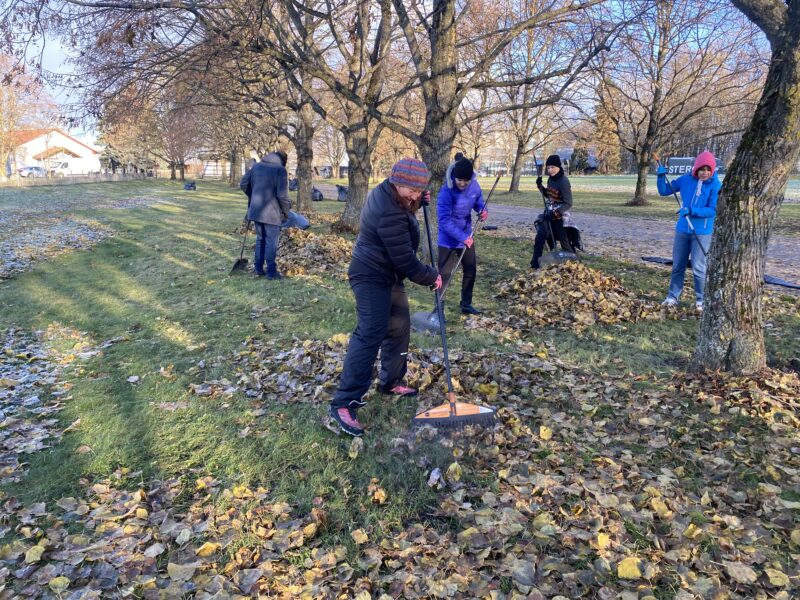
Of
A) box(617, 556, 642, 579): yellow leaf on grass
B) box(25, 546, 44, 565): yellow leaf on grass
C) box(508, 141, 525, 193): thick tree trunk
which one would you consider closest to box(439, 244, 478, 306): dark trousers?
box(617, 556, 642, 579): yellow leaf on grass

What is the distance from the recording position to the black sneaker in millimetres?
4152

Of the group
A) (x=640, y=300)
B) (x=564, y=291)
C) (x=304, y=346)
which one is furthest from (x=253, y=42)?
(x=640, y=300)

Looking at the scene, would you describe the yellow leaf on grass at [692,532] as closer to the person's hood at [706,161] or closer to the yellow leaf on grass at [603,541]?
the yellow leaf on grass at [603,541]

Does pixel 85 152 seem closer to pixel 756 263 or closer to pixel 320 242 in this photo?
pixel 320 242

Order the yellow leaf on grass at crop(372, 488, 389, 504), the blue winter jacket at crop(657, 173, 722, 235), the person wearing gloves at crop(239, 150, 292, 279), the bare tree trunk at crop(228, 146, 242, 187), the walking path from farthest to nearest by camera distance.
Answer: the bare tree trunk at crop(228, 146, 242, 187) < the walking path < the person wearing gloves at crop(239, 150, 292, 279) < the blue winter jacket at crop(657, 173, 722, 235) < the yellow leaf on grass at crop(372, 488, 389, 504)

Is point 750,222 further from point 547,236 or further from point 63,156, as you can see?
point 63,156

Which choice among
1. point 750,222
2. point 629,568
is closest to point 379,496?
point 629,568

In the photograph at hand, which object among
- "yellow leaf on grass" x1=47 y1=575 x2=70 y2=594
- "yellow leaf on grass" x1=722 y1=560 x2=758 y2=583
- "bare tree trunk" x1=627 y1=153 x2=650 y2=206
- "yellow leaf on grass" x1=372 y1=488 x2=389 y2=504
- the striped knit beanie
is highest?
"bare tree trunk" x1=627 y1=153 x2=650 y2=206

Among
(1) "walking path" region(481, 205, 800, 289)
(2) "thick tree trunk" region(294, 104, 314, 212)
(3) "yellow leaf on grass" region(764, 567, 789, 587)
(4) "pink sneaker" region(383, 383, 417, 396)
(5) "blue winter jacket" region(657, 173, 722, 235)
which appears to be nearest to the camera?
(3) "yellow leaf on grass" region(764, 567, 789, 587)

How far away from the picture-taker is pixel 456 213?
6750 millimetres

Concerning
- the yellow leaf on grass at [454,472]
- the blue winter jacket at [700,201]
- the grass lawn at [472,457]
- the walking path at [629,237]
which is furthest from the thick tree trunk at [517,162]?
the yellow leaf on grass at [454,472]

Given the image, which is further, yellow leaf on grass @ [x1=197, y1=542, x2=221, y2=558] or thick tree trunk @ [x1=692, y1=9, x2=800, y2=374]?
thick tree trunk @ [x1=692, y1=9, x2=800, y2=374]

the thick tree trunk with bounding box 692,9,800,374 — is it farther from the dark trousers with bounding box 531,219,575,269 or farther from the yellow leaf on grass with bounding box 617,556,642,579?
the dark trousers with bounding box 531,219,575,269

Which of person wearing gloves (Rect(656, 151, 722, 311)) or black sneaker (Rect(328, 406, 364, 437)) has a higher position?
person wearing gloves (Rect(656, 151, 722, 311))
